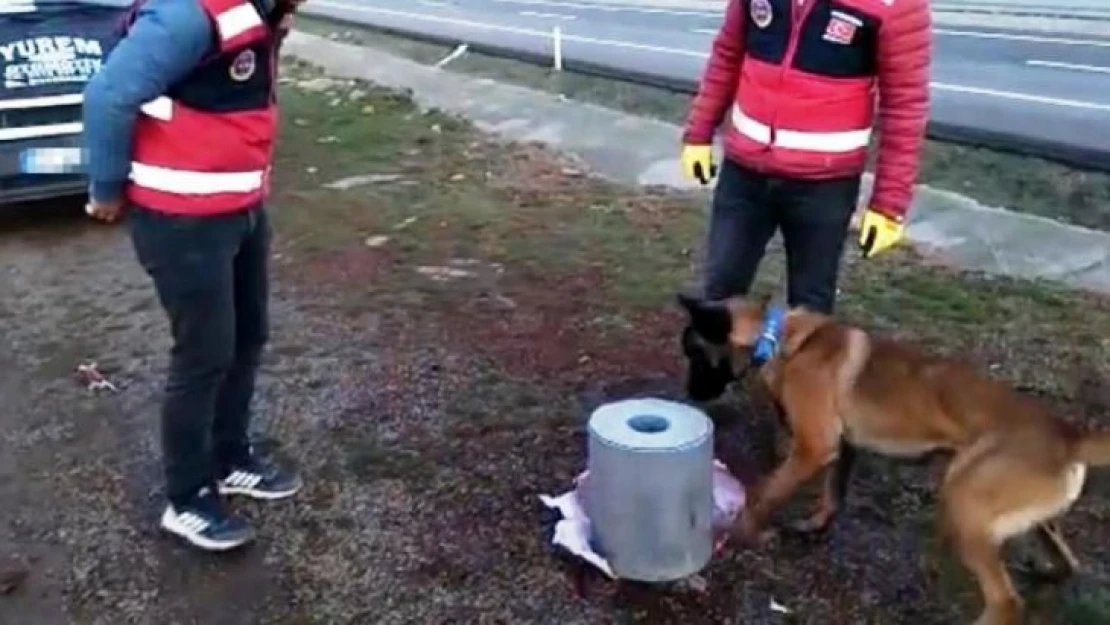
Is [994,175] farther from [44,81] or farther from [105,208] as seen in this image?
[105,208]

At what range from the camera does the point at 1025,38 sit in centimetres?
1752

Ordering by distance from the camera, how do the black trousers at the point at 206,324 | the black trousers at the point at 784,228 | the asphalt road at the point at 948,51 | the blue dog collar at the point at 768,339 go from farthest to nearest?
the asphalt road at the point at 948,51, the black trousers at the point at 784,228, the blue dog collar at the point at 768,339, the black trousers at the point at 206,324

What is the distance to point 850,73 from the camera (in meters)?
3.40

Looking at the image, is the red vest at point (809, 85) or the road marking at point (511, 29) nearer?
the red vest at point (809, 85)

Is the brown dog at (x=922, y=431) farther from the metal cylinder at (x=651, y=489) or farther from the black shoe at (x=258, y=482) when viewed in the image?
the black shoe at (x=258, y=482)

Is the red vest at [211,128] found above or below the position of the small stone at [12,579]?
above

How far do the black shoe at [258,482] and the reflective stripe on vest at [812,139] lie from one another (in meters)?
1.66

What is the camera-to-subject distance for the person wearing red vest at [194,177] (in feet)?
9.29

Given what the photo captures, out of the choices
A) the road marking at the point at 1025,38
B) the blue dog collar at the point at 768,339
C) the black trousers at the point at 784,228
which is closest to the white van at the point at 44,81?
the black trousers at the point at 784,228

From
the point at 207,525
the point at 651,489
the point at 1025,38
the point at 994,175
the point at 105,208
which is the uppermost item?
the point at 105,208

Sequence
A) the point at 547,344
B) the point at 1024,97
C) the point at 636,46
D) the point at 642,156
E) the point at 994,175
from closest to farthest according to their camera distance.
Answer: the point at 547,344 → the point at 994,175 → the point at 642,156 → the point at 1024,97 → the point at 636,46

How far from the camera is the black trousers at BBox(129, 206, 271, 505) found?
10.1ft

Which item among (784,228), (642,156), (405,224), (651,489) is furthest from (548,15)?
(651,489)

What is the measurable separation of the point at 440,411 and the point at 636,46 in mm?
13310
